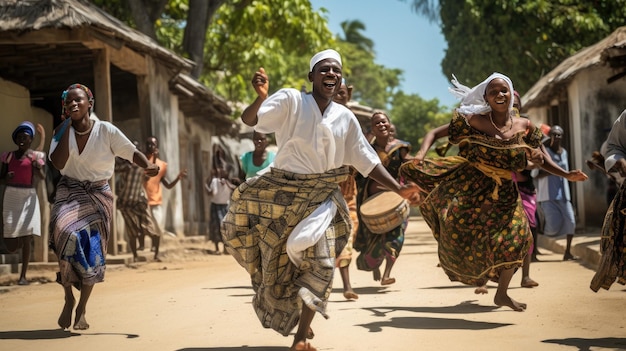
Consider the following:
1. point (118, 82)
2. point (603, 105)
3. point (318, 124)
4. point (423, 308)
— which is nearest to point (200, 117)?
point (118, 82)

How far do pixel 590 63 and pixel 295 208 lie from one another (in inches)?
469

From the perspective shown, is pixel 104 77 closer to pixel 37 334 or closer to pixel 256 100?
pixel 37 334

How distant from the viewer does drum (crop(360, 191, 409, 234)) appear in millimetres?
9969

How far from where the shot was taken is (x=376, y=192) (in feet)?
33.8

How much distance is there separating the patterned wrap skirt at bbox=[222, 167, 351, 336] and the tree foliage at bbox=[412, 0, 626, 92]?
68.1ft

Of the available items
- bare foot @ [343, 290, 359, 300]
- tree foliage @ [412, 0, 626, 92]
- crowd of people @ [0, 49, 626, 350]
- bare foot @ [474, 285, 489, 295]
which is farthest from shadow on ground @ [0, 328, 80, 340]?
tree foliage @ [412, 0, 626, 92]

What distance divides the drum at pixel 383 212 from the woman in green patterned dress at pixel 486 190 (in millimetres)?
1985

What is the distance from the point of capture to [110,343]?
6766 millimetres

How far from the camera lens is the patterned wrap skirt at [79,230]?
295 inches

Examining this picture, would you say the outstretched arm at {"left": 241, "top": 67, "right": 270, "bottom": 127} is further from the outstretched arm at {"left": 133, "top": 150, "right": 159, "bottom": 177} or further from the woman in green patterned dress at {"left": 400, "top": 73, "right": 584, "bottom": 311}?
the woman in green patterned dress at {"left": 400, "top": 73, "right": 584, "bottom": 311}

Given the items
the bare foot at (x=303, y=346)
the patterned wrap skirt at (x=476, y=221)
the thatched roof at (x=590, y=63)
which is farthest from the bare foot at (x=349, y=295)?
the thatched roof at (x=590, y=63)

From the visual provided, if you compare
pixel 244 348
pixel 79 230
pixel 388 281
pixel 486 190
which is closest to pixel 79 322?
pixel 79 230

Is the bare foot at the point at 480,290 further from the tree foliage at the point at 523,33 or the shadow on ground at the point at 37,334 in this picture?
the tree foliage at the point at 523,33

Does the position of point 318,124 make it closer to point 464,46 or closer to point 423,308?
point 423,308
